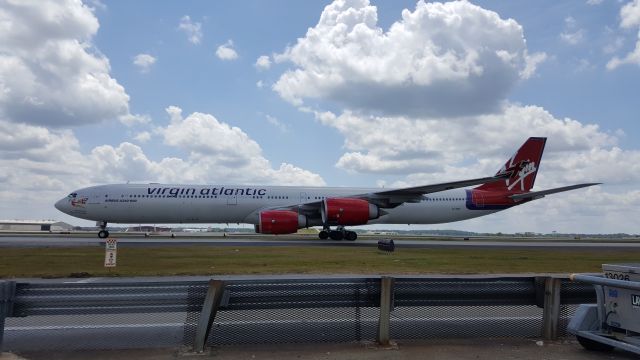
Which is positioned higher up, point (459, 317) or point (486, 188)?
point (486, 188)

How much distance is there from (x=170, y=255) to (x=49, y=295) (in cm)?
1519

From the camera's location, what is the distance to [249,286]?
22.0 feet

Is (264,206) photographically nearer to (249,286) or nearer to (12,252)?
(12,252)

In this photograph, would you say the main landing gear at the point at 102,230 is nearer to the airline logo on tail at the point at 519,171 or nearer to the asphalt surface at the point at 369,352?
the airline logo on tail at the point at 519,171

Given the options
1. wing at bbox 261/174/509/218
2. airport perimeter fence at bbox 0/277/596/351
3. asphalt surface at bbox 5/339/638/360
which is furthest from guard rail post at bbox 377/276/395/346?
wing at bbox 261/174/509/218

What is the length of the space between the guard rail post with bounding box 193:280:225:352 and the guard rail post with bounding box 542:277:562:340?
445 centimetres

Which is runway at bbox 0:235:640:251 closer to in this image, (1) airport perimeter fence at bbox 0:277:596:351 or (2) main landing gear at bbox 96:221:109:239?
(2) main landing gear at bbox 96:221:109:239

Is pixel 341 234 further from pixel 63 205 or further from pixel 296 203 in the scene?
pixel 63 205

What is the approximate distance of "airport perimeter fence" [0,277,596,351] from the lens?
250 inches

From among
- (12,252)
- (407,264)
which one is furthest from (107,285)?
(12,252)

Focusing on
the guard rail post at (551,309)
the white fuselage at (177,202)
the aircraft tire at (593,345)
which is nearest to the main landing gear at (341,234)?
the white fuselage at (177,202)

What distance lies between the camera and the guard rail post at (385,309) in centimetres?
695

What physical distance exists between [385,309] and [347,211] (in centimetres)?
2527

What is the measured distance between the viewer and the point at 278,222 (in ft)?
104
